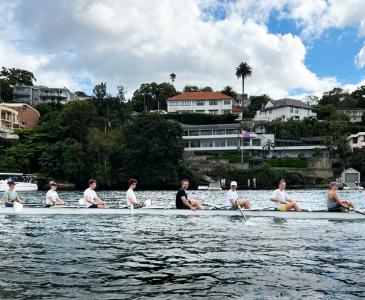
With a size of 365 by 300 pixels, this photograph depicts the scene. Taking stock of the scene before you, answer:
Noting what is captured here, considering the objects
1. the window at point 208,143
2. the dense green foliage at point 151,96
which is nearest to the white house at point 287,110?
the window at point 208,143

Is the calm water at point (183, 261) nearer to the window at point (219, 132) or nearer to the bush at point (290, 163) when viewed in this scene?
the bush at point (290, 163)

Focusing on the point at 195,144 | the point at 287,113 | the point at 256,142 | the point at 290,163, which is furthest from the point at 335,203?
the point at 287,113

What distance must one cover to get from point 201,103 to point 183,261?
5876 inches

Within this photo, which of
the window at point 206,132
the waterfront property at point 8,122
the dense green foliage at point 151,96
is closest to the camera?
the waterfront property at point 8,122

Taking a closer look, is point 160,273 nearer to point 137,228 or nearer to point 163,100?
point 137,228

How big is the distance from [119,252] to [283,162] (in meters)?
106

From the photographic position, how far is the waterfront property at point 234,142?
12850 cm

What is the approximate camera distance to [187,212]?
26922 millimetres

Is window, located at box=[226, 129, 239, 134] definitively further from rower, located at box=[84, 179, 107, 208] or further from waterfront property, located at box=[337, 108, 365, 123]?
rower, located at box=[84, 179, 107, 208]

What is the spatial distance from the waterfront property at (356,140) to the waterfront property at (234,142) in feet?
27.4

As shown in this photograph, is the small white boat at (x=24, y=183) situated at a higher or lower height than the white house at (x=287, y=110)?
lower

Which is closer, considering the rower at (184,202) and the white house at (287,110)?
the rower at (184,202)

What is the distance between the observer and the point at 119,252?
16.3 meters

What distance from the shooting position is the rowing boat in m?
25.8
